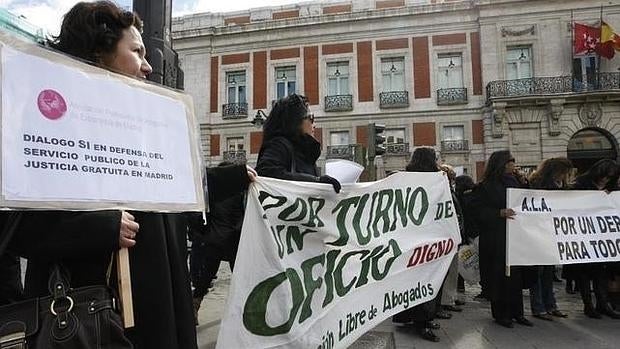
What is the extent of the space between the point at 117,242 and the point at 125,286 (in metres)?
0.13

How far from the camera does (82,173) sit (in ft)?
4.41

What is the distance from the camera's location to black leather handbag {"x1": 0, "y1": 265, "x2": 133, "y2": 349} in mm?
1184

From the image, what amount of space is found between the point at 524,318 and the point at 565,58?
70.3 feet

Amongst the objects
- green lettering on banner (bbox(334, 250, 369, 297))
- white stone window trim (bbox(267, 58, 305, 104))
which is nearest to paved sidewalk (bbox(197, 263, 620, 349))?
green lettering on banner (bbox(334, 250, 369, 297))

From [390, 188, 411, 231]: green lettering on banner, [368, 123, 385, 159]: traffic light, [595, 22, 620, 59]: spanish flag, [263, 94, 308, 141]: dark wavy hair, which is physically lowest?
[390, 188, 411, 231]: green lettering on banner

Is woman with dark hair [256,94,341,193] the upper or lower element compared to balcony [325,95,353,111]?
lower

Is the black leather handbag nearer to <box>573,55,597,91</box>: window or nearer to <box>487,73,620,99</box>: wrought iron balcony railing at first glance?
<box>487,73,620,99</box>: wrought iron balcony railing

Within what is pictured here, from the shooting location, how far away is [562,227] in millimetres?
5129

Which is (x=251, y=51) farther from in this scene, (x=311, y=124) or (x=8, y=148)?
(x=8, y=148)

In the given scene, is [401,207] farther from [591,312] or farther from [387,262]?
[591,312]

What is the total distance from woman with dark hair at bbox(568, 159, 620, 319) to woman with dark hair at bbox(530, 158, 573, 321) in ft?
0.91

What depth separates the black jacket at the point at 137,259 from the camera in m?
1.28

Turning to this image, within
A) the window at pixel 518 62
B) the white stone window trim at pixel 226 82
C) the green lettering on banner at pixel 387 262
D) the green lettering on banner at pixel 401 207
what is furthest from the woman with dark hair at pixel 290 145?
the white stone window trim at pixel 226 82

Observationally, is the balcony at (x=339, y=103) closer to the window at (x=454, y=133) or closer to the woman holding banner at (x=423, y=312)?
the window at (x=454, y=133)
